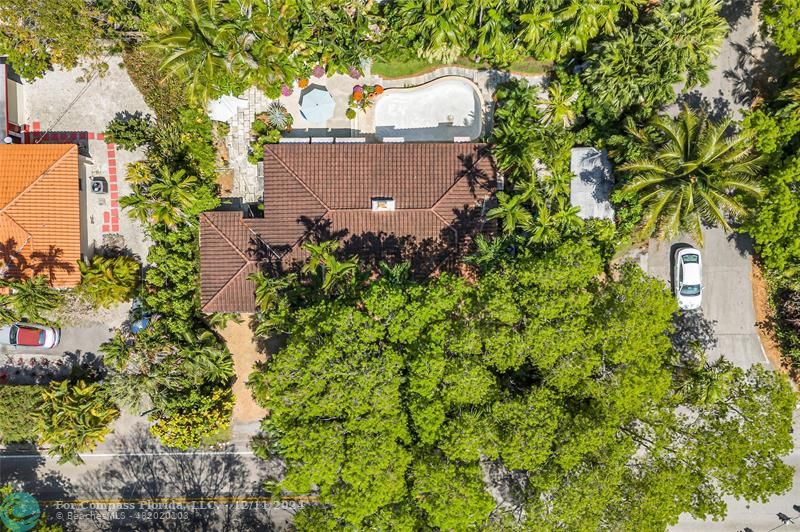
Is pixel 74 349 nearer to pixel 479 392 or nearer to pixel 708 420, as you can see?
pixel 479 392

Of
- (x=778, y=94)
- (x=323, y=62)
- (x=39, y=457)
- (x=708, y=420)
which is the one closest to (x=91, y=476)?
(x=39, y=457)

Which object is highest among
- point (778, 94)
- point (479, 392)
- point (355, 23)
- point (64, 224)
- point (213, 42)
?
point (355, 23)

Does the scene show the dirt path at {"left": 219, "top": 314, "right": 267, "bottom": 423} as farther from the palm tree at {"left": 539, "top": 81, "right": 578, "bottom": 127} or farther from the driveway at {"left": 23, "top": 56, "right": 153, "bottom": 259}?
the palm tree at {"left": 539, "top": 81, "right": 578, "bottom": 127}

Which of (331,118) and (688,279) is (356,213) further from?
(688,279)

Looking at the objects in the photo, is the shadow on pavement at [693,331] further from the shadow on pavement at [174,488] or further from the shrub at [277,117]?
the shadow on pavement at [174,488]

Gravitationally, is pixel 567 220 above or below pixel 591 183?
below

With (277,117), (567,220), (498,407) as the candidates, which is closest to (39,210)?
(277,117)

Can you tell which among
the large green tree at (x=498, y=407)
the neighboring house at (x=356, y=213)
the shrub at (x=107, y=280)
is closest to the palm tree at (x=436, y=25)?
the neighboring house at (x=356, y=213)
